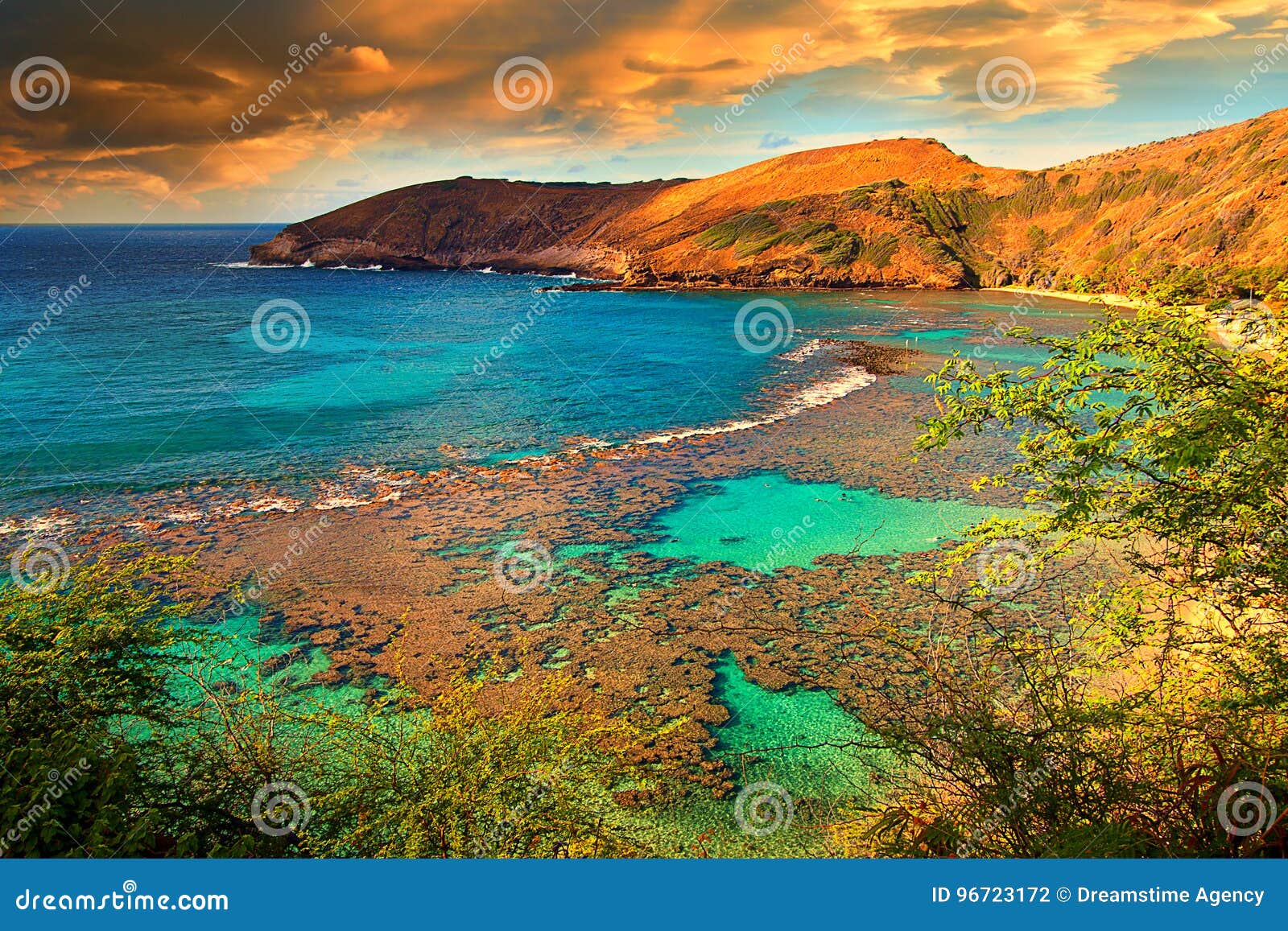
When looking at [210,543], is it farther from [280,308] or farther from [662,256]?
[662,256]

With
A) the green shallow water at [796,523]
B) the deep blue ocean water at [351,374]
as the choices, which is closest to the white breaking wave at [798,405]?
the deep blue ocean water at [351,374]

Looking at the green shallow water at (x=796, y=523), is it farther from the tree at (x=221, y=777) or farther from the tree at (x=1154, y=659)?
the tree at (x=1154, y=659)

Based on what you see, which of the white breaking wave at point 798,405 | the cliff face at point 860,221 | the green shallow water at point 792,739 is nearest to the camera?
the green shallow water at point 792,739

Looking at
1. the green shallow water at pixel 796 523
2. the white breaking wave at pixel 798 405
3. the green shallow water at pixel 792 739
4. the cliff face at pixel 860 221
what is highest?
the cliff face at pixel 860 221

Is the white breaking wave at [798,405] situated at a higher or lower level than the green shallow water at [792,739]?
higher

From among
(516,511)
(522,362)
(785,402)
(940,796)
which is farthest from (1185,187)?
(940,796)

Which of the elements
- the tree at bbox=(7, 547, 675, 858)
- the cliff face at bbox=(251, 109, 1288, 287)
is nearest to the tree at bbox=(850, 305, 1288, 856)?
the tree at bbox=(7, 547, 675, 858)

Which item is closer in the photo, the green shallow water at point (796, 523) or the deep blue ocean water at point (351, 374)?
the green shallow water at point (796, 523)
